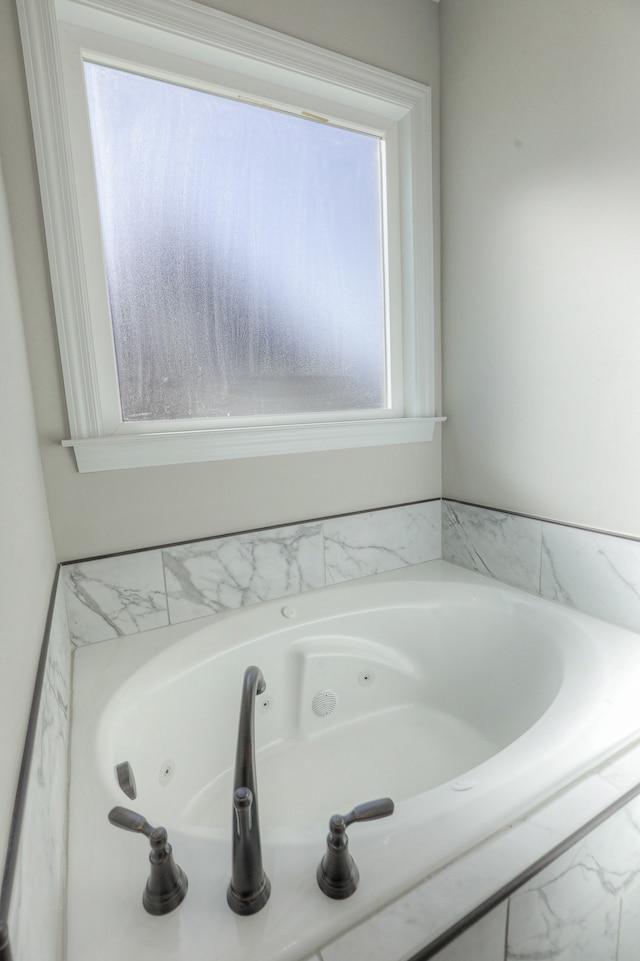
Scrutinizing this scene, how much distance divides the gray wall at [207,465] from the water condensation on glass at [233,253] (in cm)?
20

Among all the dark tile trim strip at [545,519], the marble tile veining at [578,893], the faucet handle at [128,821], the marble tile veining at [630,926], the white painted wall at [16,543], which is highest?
the white painted wall at [16,543]

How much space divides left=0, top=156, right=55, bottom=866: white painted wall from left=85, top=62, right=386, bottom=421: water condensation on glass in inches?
13.4

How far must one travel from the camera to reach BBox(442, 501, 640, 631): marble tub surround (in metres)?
1.46

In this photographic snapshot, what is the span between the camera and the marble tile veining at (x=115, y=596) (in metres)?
1.46

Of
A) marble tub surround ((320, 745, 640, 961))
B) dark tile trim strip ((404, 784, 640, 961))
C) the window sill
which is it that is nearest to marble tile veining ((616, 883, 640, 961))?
marble tub surround ((320, 745, 640, 961))

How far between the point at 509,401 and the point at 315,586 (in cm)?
95

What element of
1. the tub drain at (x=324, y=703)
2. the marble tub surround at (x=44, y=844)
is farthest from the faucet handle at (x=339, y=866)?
the tub drain at (x=324, y=703)

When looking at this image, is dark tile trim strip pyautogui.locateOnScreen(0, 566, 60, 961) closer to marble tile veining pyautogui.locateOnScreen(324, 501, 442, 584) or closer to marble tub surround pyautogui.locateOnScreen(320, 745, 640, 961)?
marble tub surround pyautogui.locateOnScreen(320, 745, 640, 961)

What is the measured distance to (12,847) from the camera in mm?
552

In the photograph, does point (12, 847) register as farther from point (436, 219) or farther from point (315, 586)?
point (436, 219)

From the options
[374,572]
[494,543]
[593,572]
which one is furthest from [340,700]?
[593,572]

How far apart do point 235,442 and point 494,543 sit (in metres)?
1.02

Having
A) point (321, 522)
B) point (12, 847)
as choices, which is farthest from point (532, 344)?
point (12, 847)

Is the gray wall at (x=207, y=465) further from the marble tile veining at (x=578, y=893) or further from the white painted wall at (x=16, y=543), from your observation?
the marble tile veining at (x=578, y=893)
